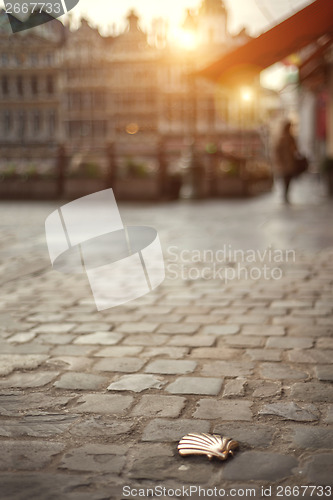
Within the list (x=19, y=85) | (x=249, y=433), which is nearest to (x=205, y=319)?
(x=249, y=433)

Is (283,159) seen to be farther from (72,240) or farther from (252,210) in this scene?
(72,240)

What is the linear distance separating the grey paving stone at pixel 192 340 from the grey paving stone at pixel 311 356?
1.67 ft

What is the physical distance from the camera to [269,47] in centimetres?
1026

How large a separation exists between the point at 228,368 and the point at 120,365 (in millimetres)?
570

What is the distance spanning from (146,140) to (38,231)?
46497 mm

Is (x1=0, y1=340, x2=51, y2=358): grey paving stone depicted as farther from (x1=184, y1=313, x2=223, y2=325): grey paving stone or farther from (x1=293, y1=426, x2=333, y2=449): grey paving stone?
(x1=293, y1=426, x2=333, y2=449): grey paving stone

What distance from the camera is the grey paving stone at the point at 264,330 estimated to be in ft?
12.4

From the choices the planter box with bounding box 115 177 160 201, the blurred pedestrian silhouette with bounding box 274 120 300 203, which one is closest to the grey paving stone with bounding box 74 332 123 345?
the blurred pedestrian silhouette with bounding box 274 120 300 203

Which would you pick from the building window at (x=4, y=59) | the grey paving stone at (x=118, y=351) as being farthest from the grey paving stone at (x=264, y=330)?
the building window at (x=4, y=59)

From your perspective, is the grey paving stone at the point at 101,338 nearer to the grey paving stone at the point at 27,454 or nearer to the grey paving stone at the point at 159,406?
the grey paving stone at the point at 159,406

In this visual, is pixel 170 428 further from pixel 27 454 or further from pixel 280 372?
pixel 280 372

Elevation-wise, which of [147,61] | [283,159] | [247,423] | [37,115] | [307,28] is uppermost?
[147,61]

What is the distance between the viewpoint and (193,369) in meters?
3.12

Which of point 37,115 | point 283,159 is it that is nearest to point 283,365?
point 283,159
